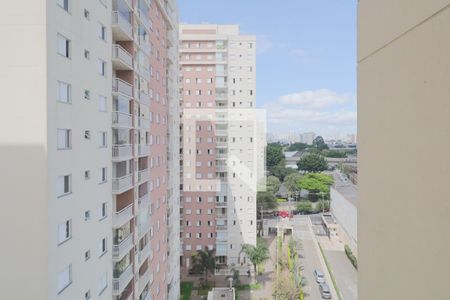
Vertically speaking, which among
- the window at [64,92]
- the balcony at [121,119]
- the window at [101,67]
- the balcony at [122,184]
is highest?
the window at [101,67]

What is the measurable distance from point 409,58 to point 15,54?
166 inches

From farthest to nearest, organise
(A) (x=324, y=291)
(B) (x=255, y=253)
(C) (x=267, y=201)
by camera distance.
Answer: (C) (x=267, y=201) → (B) (x=255, y=253) → (A) (x=324, y=291)

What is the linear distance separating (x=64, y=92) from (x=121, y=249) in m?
3.41

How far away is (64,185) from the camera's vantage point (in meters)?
4.35

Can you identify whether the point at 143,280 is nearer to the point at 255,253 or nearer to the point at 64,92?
the point at 64,92

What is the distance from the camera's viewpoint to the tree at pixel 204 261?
15289 millimetres

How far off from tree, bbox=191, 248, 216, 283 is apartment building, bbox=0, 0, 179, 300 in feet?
21.8

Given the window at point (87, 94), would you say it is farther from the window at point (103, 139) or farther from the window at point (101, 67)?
the window at point (103, 139)

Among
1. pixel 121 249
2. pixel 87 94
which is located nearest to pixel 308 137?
pixel 121 249

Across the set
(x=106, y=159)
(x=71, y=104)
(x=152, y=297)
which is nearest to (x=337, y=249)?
(x=152, y=297)

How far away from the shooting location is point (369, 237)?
1148 mm

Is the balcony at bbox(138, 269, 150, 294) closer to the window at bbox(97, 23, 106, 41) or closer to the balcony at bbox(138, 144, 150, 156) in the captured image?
the balcony at bbox(138, 144, 150, 156)

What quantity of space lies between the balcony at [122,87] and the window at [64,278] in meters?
3.36

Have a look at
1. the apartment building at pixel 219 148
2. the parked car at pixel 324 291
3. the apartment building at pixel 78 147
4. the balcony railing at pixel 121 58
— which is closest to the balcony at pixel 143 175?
the apartment building at pixel 78 147
